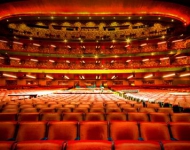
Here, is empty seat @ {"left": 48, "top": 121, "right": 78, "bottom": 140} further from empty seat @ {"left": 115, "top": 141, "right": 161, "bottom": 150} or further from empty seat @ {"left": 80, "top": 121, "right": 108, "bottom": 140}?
empty seat @ {"left": 115, "top": 141, "right": 161, "bottom": 150}

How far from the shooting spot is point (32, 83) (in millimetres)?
27094

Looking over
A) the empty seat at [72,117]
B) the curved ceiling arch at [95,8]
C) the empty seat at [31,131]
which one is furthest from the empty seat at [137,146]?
the curved ceiling arch at [95,8]

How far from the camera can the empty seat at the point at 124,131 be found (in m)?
2.56

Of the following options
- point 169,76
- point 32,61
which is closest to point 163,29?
point 169,76

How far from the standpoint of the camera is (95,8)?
658 inches

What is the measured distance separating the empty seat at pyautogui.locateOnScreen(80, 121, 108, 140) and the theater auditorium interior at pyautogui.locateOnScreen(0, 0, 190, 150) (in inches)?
0.7

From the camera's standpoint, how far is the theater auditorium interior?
2561 millimetres

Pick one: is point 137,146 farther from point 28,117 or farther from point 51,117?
point 28,117

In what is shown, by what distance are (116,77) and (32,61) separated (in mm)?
18099

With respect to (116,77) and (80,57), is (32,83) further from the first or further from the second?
(116,77)

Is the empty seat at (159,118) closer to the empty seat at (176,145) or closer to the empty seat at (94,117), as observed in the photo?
the empty seat at (94,117)

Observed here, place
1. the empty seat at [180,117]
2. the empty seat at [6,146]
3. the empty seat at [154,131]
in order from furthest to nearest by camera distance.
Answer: the empty seat at [180,117]
the empty seat at [154,131]
the empty seat at [6,146]

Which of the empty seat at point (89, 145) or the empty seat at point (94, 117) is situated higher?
the empty seat at point (94, 117)

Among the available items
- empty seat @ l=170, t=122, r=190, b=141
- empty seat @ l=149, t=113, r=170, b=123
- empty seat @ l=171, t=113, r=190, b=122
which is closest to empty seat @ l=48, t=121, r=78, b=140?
empty seat @ l=170, t=122, r=190, b=141
